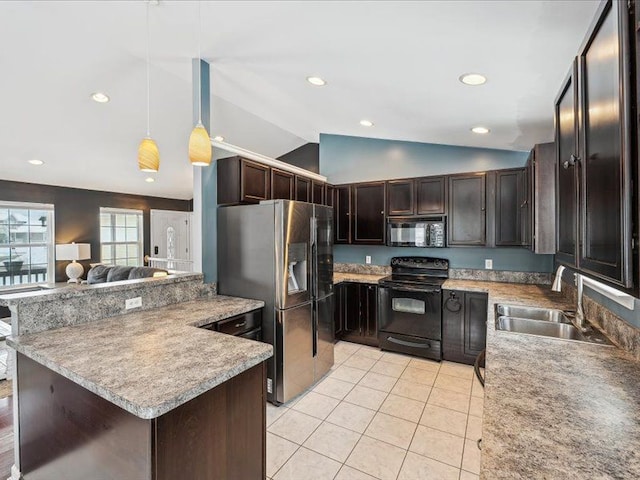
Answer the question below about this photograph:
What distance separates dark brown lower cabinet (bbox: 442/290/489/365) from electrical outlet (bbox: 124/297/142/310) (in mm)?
2964

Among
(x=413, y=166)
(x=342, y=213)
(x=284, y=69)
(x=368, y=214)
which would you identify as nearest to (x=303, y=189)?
(x=342, y=213)

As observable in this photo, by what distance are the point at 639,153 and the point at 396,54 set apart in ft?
5.30

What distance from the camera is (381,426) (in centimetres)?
246

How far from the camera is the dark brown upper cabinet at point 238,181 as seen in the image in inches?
117

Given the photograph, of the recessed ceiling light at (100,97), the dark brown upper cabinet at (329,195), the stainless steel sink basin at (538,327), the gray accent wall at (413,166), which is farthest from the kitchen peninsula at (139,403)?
the gray accent wall at (413,166)

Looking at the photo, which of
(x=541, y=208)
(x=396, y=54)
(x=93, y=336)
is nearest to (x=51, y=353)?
(x=93, y=336)

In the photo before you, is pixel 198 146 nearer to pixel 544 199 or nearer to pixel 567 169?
pixel 567 169

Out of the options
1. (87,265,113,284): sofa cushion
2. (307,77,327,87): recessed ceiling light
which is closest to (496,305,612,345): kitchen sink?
(307,77,327,87): recessed ceiling light

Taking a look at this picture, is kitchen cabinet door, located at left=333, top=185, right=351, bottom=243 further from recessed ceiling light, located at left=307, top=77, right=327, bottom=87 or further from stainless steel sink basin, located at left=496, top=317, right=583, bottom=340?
stainless steel sink basin, located at left=496, top=317, right=583, bottom=340

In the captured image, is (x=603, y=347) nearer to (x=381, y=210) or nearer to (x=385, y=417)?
(x=385, y=417)

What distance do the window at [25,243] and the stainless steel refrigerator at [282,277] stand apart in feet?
14.4

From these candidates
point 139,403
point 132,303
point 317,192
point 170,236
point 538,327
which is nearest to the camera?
point 139,403

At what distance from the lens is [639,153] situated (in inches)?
26.7

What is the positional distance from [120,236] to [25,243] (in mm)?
1480
